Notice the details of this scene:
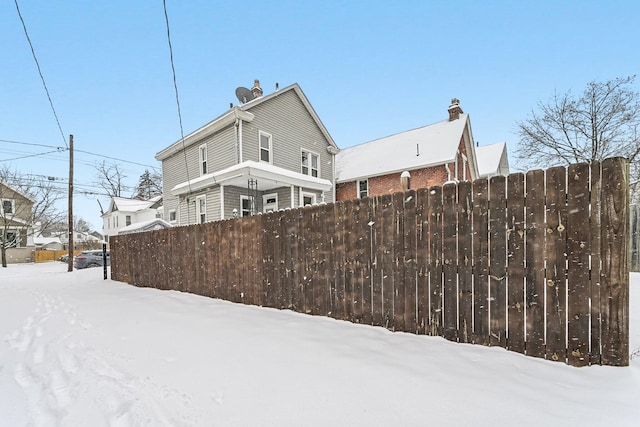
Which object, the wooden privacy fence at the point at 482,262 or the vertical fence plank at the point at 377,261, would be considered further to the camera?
the vertical fence plank at the point at 377,261

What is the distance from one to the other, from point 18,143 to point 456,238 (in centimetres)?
2791

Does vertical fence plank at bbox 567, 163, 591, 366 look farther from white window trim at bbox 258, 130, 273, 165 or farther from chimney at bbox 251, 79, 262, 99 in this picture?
chimney at bbox 251, 79, 262, 99

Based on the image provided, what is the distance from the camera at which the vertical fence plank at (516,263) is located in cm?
250

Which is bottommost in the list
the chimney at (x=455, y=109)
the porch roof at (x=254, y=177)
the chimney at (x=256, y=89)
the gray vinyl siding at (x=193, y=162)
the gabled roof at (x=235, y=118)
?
the porch roof at (x=254, y=177)

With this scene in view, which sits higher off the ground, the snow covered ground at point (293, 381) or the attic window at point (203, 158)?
the attic window at point (203, 158)

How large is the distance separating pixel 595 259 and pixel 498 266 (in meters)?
0.66

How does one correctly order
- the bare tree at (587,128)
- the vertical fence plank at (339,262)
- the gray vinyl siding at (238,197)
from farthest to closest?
1. the bare tree at (587,128)
2. the gray vinyl siding at (238,197)
3. the vertical fence plank at (339,262)

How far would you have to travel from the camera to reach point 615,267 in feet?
7.09

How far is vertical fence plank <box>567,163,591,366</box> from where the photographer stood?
2.24 m

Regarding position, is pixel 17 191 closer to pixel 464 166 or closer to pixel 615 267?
pixel 464 166

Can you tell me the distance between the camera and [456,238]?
9.41ft

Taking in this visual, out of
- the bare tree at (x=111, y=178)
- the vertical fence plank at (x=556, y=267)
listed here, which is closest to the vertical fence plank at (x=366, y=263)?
the vertical fence plank at (x=556, y=267)

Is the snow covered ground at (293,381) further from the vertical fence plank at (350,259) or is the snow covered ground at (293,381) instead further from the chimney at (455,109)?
the chimney at (455,109)

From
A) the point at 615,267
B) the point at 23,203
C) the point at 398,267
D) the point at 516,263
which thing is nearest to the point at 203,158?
the point at 398,267
